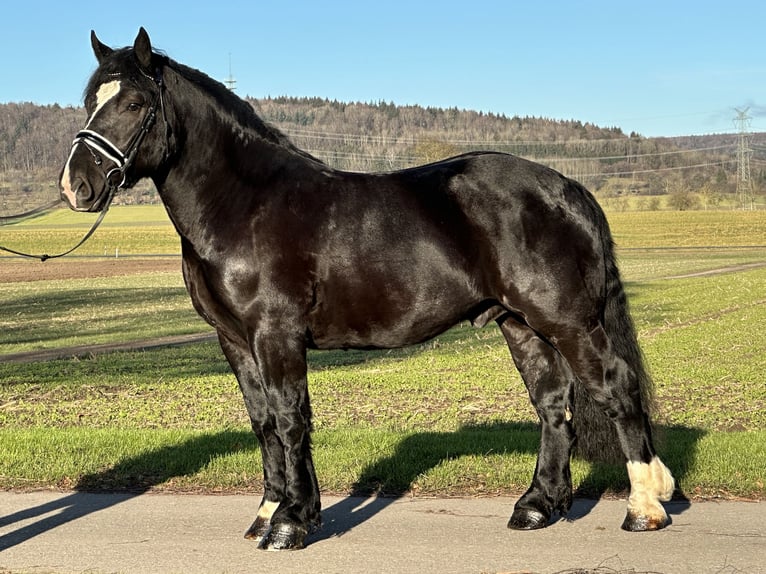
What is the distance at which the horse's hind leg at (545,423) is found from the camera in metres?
6.08

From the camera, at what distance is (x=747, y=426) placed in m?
10.5

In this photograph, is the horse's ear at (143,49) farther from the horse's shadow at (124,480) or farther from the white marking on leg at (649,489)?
the white marking on leg at (649,489)

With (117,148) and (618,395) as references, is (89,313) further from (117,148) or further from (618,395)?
(618,395)

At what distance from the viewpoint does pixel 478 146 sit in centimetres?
15475

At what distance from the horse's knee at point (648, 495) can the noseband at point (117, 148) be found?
367 cm

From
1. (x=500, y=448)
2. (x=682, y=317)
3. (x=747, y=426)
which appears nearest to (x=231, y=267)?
(x=500, y=448)

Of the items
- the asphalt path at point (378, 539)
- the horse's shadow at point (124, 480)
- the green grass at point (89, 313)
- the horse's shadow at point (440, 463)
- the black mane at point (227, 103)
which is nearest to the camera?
the asphalt path at point (378, 539)

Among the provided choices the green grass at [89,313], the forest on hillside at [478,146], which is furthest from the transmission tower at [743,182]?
the green grass at [89,313]

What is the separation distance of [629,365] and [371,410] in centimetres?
609

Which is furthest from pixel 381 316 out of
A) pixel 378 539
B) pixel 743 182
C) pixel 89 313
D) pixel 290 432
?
pixel 743 182

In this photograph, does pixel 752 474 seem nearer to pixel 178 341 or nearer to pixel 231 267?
pixel 231 267

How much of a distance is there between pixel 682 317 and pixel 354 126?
163244 millimetres

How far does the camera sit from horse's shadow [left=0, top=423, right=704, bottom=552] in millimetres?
6340

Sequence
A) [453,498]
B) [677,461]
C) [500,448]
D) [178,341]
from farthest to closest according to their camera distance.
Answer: [178,341] < [500,448] < [677,461] < [453,498]
